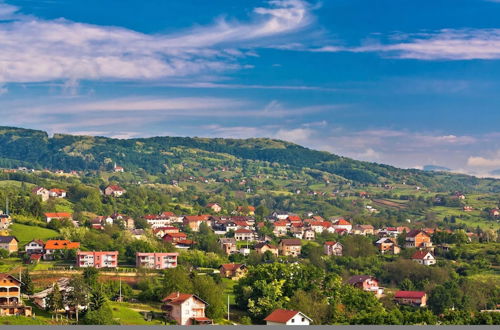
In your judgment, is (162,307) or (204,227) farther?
(204,227)

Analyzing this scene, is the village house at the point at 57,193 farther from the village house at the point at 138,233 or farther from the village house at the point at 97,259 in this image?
the village house at the point at 97,259

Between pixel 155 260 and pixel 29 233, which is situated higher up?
pixel 29 233

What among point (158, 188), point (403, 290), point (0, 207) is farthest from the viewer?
point (158, 188)

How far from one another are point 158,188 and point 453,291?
12627cm

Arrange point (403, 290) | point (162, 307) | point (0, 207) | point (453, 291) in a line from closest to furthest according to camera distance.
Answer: point (162, 307) < point (453, 291) < point (403, 290) < point (0, 207)

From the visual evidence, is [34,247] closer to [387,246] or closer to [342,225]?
[387,246]

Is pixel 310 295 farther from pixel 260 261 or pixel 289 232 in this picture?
pixel 289 232

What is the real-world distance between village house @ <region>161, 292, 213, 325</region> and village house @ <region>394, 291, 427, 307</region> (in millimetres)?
25732

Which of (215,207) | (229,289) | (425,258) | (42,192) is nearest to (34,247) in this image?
(229,289)

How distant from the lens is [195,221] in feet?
431

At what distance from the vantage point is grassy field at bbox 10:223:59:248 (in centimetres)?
9131

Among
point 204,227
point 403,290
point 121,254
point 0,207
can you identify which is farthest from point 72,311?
point 204,227

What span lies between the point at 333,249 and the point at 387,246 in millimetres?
10015

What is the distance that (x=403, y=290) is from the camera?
82.6 meters
